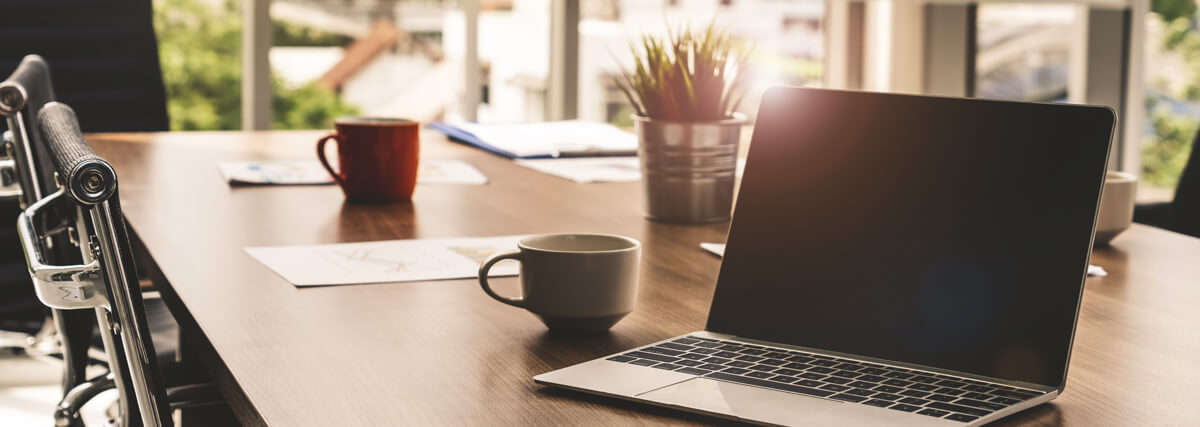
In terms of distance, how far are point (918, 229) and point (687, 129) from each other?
499 millimetres

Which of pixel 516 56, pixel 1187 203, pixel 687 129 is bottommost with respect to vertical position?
pixel 1187 203

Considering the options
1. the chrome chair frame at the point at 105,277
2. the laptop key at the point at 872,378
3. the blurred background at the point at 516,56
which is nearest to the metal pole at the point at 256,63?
the blurred background at the point at 516,56

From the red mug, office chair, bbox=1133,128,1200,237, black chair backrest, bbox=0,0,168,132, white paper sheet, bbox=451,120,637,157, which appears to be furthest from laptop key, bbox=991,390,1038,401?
black chair backrest, bbox=0,0,168,132

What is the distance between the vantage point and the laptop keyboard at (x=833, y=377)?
1.90ft

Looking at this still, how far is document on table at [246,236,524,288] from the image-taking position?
887mm

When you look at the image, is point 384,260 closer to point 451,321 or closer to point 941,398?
point 451,321

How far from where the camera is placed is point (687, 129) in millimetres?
1175

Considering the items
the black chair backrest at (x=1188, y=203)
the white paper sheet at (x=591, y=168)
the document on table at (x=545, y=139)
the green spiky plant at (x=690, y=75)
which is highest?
the green spiky plant at (x=690, y=75)

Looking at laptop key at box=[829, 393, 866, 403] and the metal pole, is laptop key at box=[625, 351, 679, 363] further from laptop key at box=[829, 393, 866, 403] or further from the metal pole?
the metal pole

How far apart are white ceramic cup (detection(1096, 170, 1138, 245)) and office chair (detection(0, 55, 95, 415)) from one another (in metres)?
1.00

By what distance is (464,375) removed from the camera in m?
0.64

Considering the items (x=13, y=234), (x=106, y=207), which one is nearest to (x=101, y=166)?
(x=106, y=207)

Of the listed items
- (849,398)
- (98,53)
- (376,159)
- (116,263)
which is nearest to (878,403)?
(849,398)

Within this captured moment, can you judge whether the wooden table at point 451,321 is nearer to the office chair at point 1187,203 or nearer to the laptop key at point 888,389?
the laptop key at point 888,389
